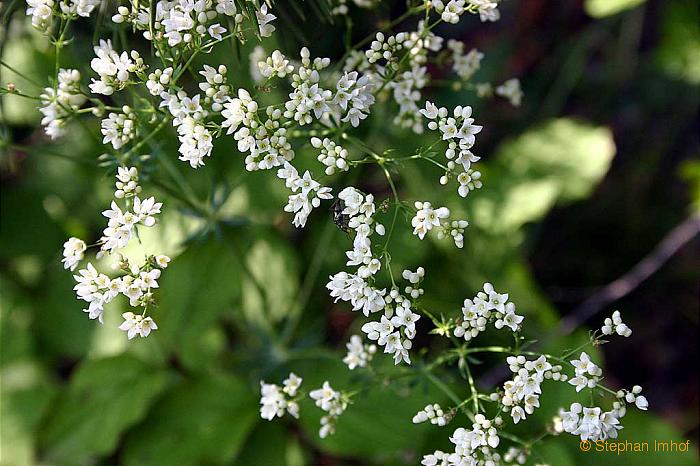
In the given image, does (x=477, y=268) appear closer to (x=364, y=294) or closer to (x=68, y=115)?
(x=364, y=294)

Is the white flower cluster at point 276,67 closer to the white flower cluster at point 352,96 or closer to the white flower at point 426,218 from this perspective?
the white flower cluster at point 352,96

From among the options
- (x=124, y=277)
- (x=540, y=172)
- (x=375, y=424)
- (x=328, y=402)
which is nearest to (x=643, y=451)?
(x=375, y=424)

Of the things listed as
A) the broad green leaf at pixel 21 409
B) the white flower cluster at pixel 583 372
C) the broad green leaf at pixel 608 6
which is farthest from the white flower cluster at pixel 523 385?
the broad green leaf at pixel 21 409

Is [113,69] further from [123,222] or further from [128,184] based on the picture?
[123,222]

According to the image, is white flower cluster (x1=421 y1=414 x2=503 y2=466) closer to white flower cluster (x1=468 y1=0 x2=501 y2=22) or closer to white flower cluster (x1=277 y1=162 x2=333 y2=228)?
white flower cluster (x1=277 y1=162 x2=333 y2=228)

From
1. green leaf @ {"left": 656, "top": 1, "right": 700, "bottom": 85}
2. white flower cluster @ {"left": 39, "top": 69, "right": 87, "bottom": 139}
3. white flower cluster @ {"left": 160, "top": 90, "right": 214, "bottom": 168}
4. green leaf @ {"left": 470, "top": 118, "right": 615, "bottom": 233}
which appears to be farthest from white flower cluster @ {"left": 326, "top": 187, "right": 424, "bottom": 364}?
green leaf @ {"left": 656, "top": 1, "right": 700, "bottom": 85}
